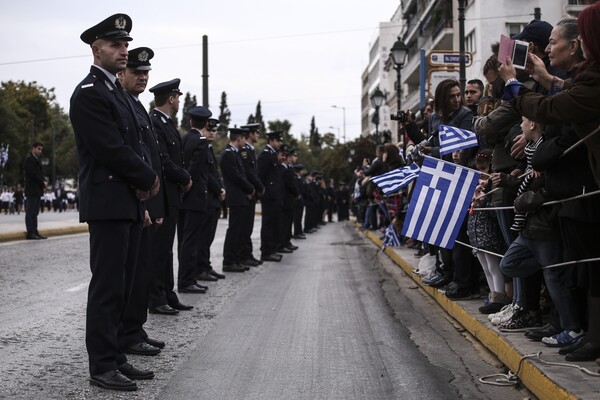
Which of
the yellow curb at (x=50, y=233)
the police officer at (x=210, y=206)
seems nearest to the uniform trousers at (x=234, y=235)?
the police officer at (x=210, y=206)

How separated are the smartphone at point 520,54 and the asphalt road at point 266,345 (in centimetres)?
214

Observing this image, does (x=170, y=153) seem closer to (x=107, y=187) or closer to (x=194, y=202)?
(x=194, y=202)

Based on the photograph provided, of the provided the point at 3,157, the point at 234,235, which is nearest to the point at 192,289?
the point at 234,235

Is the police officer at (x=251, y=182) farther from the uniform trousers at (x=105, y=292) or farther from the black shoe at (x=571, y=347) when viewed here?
the black shoe at (x=571, y=347)

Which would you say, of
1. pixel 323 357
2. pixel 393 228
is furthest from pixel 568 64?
pixel 393 228

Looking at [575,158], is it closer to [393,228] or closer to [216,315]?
[216,315]

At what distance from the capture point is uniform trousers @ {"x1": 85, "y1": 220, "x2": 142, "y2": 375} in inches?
219

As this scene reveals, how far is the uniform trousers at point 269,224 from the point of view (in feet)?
52.1

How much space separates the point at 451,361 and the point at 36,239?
14.8 meters

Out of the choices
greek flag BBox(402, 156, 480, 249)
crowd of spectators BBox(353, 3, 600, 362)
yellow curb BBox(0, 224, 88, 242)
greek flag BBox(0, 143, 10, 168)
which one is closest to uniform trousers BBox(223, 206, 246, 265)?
greek flag BBox(402, 156, 480, 249)

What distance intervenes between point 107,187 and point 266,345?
2145mm

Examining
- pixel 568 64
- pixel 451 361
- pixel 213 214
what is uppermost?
pixel 568 64

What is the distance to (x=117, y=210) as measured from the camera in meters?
5.64

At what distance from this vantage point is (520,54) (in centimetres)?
573
